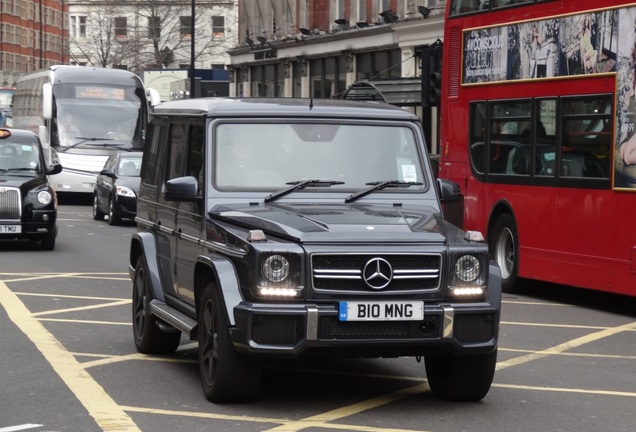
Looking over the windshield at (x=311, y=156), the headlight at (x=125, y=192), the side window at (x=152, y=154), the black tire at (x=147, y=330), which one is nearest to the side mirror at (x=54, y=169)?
the headlight at (x=125, y=192)

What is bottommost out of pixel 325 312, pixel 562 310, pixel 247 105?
pixel 562 310

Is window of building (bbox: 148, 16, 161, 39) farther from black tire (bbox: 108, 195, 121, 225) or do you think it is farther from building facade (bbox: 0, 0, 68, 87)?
building facade (bbox: 0, 0, 68, 87)

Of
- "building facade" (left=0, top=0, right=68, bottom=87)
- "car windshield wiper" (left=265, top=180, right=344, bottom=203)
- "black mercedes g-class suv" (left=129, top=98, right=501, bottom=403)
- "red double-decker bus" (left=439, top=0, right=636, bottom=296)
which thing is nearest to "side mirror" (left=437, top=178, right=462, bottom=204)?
"black mercedes g-class suv" (left=129, top=98, right=501, bottom=403)

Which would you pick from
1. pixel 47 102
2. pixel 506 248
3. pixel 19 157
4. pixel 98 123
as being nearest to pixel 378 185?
pixel 506 248

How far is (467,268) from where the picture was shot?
8531 mm

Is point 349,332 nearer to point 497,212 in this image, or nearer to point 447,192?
point 447,192

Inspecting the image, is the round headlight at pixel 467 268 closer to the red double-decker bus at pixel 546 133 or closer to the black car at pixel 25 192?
the red double-decker bus at pixel 546 133

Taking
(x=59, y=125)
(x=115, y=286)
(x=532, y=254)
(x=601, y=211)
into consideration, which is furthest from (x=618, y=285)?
(x=59, y=125)

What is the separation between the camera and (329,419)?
8.34 meters

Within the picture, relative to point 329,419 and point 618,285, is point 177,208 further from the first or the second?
point 618,285

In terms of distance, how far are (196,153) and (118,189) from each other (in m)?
19.4

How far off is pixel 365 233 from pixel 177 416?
1515 mm

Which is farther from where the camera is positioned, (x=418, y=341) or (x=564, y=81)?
(x=564, y=81)

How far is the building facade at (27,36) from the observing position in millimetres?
157500
